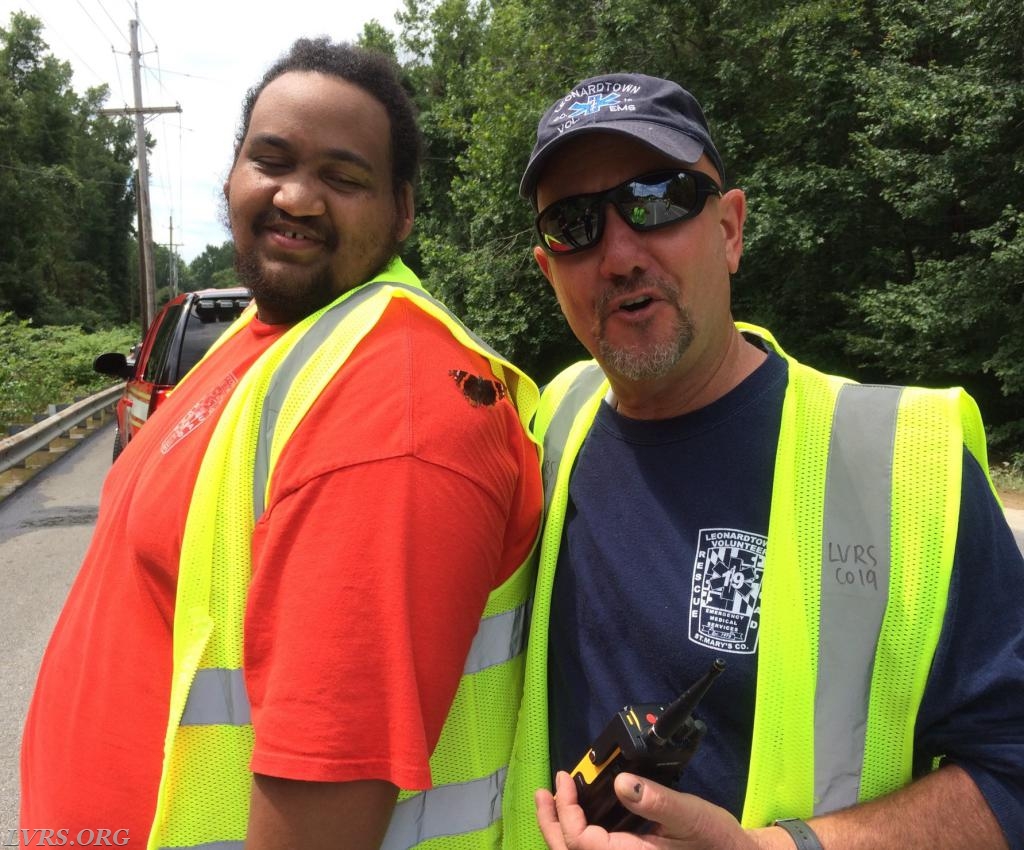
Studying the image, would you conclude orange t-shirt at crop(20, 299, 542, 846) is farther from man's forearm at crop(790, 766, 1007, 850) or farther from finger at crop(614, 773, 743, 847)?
man's forearm at crop(790, 766, 1007, 850)

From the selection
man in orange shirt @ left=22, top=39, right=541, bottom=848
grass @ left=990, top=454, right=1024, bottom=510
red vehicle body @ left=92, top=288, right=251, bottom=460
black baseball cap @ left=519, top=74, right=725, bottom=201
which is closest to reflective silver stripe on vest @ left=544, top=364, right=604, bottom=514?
man in orange shirt @ left=22, top=39, right=541, bottom=848

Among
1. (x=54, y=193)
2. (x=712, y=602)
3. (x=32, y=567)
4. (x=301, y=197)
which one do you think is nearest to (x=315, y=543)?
(x=712, y=602)

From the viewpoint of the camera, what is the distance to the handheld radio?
3.99 feet

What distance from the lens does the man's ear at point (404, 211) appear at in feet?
6.18

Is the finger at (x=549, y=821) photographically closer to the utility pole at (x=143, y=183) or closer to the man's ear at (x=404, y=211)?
the man's ear at (x=404, y=211)

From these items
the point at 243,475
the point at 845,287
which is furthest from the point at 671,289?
the point at 845,287

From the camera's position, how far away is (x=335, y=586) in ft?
3.76

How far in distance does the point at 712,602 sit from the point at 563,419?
26.0 inches

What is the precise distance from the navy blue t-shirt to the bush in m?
14.5

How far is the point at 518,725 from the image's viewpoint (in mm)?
1688

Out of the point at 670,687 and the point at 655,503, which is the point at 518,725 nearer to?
the point at 670,687

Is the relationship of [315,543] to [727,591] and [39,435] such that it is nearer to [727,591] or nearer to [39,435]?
[727,591]

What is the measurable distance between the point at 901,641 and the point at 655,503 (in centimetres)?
51

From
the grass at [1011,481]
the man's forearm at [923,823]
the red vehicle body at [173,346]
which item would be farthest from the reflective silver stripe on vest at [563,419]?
the grass at [1011,481]
